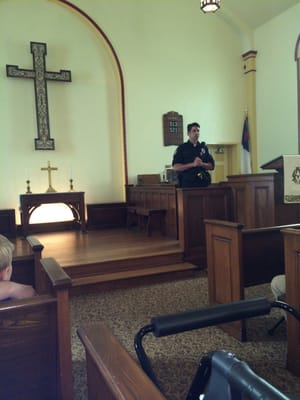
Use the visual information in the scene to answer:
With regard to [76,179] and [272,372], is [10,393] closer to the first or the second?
[272,372]

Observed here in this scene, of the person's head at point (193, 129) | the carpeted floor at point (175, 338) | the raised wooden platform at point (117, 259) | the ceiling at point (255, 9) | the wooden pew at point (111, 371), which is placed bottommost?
the carpeted floor at point (175, 338)

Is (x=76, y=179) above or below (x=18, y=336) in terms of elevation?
above

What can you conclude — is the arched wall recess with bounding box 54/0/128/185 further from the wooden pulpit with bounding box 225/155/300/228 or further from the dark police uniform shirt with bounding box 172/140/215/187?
the wooden pulpit with bounding box 225/155/300/228

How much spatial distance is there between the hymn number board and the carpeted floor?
12.9 feet

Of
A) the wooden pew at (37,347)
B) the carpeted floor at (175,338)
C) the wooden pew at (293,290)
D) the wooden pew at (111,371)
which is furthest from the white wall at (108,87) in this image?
the wooden pew at (111,371)

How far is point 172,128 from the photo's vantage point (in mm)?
7250

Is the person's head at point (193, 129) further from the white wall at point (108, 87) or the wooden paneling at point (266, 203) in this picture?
the white wall at point (108, 87)

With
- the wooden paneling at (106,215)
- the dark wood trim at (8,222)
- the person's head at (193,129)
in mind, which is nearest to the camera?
the person's head at (193,129)

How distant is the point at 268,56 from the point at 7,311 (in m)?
7.66

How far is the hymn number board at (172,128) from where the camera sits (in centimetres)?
720

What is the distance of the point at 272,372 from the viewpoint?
2.14 metres

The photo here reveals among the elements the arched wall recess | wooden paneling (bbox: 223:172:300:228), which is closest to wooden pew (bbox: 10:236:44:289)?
wooden paneling (bbox: 223:172:300:228)

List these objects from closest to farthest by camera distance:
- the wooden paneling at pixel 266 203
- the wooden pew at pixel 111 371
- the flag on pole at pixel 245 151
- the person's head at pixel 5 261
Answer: the wooden pew at pixel 111 371 < the person's head at pixel 5 261 < the wooden paneling at pixel 266 203 < the flag on pole at pixel 245 151

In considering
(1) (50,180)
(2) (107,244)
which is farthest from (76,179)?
(2) (107,244)
